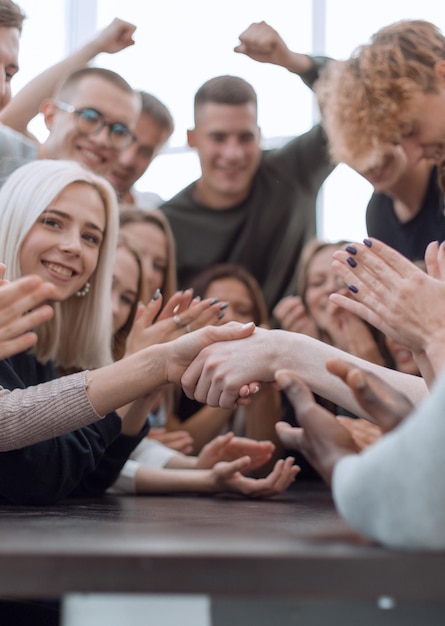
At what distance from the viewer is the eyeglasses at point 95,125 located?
2.37 metres

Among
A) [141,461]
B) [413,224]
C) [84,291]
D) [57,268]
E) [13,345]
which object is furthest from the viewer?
[413,224]

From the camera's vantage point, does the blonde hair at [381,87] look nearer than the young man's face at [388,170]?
Yes

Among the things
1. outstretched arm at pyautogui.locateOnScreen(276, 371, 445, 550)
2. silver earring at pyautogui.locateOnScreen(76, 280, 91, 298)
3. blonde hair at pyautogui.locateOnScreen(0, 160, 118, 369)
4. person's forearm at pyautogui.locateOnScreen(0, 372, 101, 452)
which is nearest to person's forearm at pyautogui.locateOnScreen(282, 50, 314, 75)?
blonde hair at pyautogui.locateOnScreen(0, 160, 118, 369)

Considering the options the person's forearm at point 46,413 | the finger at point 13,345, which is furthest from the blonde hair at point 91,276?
the finger at point 13,345

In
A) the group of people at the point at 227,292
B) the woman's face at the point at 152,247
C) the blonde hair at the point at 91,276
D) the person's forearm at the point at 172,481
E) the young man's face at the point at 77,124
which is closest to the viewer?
the group of people at the point at 227,292

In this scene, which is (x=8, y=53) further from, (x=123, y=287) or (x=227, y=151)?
(x=227, y=151)

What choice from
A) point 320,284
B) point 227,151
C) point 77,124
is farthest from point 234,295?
point 77,124

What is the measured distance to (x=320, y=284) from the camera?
8.14 ft

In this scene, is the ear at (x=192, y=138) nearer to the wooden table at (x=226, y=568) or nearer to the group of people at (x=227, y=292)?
the group of people at (x=227, y=292)

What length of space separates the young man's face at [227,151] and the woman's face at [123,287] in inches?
19.9

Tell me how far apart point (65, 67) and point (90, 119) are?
0.26m

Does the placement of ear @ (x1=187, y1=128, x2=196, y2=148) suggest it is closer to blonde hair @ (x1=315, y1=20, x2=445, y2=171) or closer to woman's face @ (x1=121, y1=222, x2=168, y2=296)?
woman's face @ (x1=121, y1=222, x2=168, y2=296)

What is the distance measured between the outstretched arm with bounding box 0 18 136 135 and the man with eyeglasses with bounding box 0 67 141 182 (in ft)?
0.11

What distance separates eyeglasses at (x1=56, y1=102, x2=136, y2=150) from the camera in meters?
2.37
